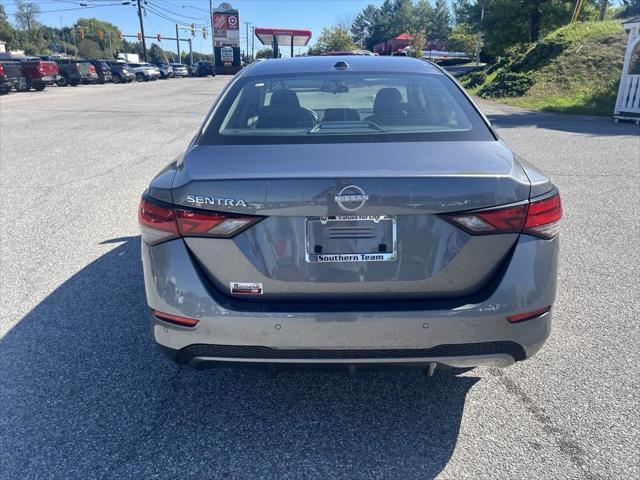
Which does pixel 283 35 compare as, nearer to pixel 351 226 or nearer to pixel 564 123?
pixel 564 123

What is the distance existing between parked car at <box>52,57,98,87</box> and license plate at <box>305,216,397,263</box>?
38.1 m

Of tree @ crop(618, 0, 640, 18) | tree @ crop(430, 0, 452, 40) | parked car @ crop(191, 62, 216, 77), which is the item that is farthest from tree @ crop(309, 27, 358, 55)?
tree @ crop(430, 0, 452, 40)

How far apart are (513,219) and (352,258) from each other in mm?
692

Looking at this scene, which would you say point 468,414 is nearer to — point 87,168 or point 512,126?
point 87,168

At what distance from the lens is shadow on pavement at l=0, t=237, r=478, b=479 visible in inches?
93.2

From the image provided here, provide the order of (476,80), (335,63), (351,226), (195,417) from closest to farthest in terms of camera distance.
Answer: (351,226) < (195,417) < (335,63) < (476,80)

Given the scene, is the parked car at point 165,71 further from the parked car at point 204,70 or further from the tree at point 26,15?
the tree at point 26,15

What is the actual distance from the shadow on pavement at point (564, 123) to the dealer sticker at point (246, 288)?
12.6 m

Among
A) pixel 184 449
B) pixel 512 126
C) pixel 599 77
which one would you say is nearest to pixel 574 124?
pixel 512 126

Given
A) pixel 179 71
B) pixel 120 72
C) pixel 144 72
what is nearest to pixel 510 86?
pixel 120 72

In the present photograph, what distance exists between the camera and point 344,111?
314cm

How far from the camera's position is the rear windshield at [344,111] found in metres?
2.64

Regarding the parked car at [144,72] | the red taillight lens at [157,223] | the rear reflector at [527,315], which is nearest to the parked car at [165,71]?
the parked car at [144,72]

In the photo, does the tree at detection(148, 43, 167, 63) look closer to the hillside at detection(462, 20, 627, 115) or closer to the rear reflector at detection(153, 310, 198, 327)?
the hillside at detection(462, 20, 627, 115)
